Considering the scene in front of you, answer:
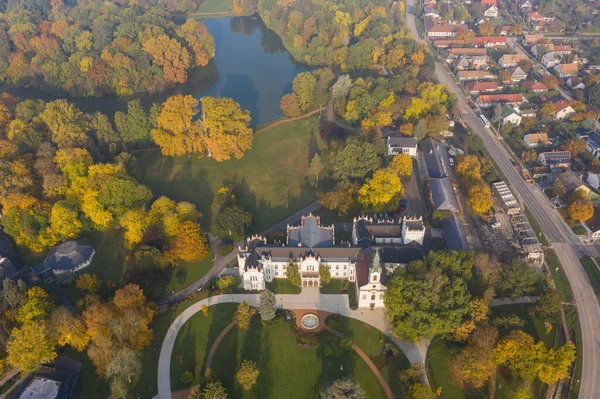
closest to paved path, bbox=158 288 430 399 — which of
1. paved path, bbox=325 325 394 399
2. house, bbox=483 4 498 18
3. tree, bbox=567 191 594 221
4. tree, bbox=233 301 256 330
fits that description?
paved path, bbox=325 325 394 399

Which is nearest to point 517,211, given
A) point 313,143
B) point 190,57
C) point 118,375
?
point 313,143

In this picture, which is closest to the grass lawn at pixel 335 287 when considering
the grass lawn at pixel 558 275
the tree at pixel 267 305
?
the tree at pixel 267 305

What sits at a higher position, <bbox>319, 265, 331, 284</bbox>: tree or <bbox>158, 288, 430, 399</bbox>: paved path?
<bbox>319, 265, 331, 284</bbox>: tree

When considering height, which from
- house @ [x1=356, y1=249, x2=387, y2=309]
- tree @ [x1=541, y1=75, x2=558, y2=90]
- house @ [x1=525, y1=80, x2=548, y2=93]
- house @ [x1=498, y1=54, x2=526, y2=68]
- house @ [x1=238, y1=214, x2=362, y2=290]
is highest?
house @ [x1=498, y1=54, x2=526, y2=68]

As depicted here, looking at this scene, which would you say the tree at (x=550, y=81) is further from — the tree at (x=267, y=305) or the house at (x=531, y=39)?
the tree at (x=267, y=305)

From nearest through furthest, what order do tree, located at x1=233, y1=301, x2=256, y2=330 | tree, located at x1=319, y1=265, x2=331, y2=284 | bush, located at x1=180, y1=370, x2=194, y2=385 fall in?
bush, located at x1=180, y1=370, x2=194, y2=385 → tree, located at x1=233, y1=301, x2=256, y2=330 → tree, located at x1=319, y1=265, x2=331, y2=284

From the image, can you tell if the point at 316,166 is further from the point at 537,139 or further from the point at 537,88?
the point at 537,88

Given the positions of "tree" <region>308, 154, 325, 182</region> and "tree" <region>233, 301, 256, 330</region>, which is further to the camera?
"tree" <region>308, 154, 325, 182</region>

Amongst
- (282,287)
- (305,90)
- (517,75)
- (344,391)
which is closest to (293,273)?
(282,287)

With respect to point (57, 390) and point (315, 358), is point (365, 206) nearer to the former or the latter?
point (315, 358)

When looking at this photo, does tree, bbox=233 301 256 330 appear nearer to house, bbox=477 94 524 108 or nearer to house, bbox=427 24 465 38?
house, bbox=477 94 524 108
